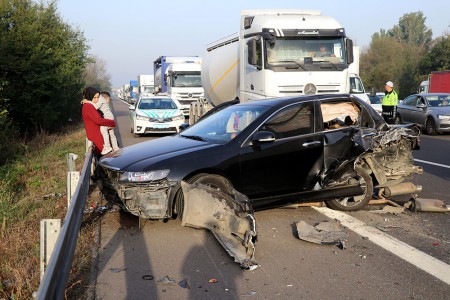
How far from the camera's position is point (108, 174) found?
702cm

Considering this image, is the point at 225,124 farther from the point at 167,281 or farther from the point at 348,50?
the point at 348,50

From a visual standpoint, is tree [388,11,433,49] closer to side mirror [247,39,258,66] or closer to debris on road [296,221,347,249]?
side mirror [247,39,258,66]

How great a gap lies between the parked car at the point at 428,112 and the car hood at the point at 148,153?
1477 centimetres

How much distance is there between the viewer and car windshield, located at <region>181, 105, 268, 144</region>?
731 cm

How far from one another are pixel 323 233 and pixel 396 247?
2.78 feet

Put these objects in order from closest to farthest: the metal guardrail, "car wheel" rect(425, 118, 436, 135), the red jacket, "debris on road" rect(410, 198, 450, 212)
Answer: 1. the metal guardrail
2. "debris on road" rect(410, 198, 450, 212)
3. the red jacket
4. "car wheel" rect(425, 118, 436, 135)

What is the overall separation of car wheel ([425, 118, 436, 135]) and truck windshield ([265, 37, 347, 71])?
763cm

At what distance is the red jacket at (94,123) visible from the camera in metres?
9.98

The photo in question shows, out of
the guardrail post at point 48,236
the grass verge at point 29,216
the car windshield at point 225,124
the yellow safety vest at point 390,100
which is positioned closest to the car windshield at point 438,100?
the yellow safety vest at point 390,100

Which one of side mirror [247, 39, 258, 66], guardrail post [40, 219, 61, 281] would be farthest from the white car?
guardrail post [40, 219, 61, 281]

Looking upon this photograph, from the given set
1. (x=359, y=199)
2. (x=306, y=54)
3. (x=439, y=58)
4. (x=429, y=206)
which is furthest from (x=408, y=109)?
(x=439, y=58)

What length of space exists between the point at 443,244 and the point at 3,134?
1331 centimetres

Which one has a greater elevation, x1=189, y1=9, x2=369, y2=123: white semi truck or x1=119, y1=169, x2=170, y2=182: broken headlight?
x1=189, y1=9, x2=369, y2=123: white semi truck

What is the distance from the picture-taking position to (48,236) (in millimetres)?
4016
